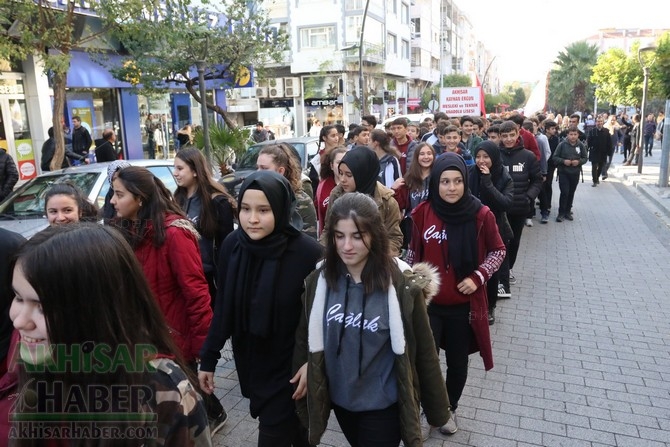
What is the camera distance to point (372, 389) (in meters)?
2.43

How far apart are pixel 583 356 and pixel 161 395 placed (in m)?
4.49

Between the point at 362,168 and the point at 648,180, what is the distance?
1497 cm

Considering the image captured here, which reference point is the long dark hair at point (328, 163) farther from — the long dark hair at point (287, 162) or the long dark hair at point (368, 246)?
the long dark hair at point (368, 246)

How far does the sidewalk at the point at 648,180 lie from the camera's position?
12.3m

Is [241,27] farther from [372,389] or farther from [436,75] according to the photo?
[436,75]

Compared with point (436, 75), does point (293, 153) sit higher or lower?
lower

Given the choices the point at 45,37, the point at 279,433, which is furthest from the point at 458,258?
the point at 45,37

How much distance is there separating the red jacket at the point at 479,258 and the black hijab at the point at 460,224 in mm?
39

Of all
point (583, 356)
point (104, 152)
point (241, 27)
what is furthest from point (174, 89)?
point (583, 356)

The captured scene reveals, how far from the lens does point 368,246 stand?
7.99ft

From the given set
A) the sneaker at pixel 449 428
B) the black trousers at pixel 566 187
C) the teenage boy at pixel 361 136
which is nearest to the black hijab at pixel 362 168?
the sneaker at pixel 449 428

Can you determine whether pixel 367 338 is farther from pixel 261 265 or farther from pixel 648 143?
pixel 648 143

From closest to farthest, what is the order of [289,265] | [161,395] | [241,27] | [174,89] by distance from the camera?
[161,395], [289,265], [241,27], [174,89]

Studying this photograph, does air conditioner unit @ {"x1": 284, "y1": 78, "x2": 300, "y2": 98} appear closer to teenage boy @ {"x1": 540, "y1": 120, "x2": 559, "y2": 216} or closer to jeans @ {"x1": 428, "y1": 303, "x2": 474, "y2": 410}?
teenage boy @ {"x1": 540, "y1": 120, "x2": 559, "y2": 216}
